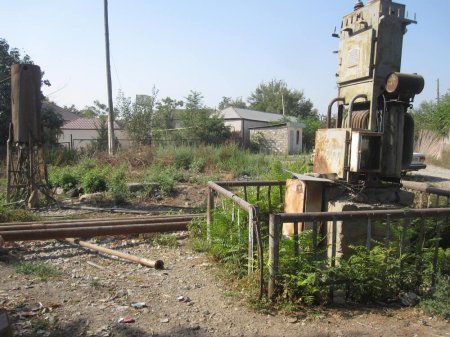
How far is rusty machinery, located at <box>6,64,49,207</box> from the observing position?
9.64 m

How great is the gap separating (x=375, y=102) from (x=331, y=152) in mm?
733

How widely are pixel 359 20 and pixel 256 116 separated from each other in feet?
129

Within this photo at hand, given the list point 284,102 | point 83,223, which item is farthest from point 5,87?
point 284,102

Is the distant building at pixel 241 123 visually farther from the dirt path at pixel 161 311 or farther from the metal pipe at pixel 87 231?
the dirt path at pixel 161 311

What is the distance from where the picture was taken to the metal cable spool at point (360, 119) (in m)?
4.67

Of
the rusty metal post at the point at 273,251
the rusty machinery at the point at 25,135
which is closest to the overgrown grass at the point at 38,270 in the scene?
the rusty metal post at the point at 273,251

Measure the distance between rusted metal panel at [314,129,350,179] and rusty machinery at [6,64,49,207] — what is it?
24.1ft

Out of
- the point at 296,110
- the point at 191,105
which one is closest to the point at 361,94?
the point at 191,105

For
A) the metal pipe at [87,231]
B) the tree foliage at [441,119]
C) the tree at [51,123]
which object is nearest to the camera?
the metal pipe at [87,231]

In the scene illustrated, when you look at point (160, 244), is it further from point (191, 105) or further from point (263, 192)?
point (191, 105)

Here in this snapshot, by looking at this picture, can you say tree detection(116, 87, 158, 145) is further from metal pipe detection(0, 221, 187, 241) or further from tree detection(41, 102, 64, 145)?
metal pipe detection(0, 221, 187, 241)

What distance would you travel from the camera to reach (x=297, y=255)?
3801mm

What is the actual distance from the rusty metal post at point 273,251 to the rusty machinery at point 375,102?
1.34 m

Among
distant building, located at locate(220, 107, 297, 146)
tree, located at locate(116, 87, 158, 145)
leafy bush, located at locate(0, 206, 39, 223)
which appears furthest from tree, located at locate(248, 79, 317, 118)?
leafy bush, located at locate(0, 206, 39, 223)
